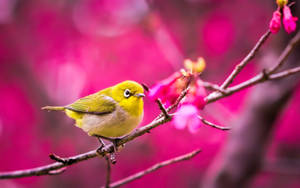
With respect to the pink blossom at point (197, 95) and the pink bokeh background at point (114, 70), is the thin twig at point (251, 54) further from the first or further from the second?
the pink bokeh background at point (114, 70)

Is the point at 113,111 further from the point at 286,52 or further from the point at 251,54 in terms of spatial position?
the point at 286,52

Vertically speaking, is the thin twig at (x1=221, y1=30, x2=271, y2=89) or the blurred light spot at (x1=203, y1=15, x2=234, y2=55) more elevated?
the thin twig at (x1=221, y1=30, x2=271, y2=89)

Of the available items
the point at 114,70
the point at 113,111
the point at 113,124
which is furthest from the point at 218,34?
the point at 113,124

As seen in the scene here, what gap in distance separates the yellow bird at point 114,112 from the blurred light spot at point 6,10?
10.5 ft

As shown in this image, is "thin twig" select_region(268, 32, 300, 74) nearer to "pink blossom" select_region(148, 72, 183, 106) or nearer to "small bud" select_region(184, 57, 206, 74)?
"small bud" select_region(184, 57, 206, 74)

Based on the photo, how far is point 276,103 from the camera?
Result: 3.73 metres

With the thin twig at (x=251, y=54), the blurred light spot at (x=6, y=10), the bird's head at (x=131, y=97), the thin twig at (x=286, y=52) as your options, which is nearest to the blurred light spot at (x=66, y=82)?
the blurred light spot at (x=6, y=10)

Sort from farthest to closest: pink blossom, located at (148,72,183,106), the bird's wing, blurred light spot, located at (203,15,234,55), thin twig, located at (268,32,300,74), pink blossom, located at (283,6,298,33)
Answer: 1. blurred light spot, located at (203,15,234,55)
2. the bird's wing
3. pink blossom, located at (148,72,183,106)
4. pink blossom, located at (283,6,298,33)
5. thin twig, located at (268,32,300,74)

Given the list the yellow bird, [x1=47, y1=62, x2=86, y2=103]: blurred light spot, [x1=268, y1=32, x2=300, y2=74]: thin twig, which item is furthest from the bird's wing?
[x1=47, y1=62, x2=86, y2=103]: blurred light spot

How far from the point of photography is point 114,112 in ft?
9.18

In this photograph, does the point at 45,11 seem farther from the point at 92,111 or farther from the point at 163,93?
the point at 163,93

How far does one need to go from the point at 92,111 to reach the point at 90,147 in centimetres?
247

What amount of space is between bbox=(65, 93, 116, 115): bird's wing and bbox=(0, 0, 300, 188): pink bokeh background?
66.6 inches

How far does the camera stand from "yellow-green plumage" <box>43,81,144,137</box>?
2668 millimetres
